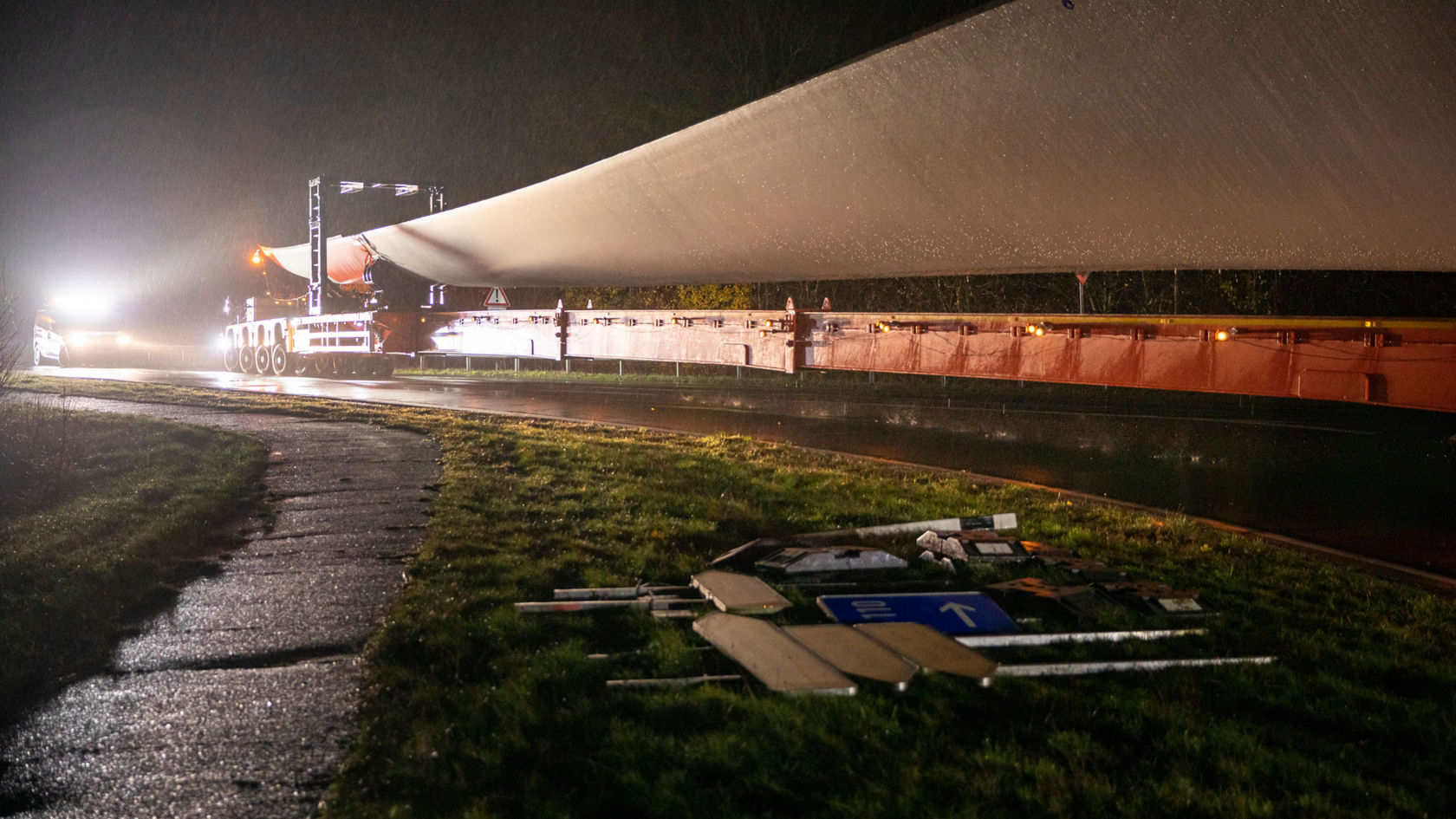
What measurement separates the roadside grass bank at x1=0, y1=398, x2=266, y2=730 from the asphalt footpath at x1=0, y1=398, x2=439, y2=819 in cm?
27

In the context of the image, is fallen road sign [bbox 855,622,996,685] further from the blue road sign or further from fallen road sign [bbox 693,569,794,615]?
fallen road sign [bbox 693,569,794,615]

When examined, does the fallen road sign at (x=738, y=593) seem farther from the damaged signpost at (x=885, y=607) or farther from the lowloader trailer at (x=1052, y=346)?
the lowloader trailer at (x=1052, y=346)

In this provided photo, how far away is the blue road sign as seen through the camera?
4.91m

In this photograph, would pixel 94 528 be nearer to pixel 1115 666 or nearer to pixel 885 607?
pixel 885 607

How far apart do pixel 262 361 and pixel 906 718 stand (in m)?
32.2

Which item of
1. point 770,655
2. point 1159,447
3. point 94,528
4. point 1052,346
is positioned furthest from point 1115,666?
point 1052,346

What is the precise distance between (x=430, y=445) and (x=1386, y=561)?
9802 millimetres

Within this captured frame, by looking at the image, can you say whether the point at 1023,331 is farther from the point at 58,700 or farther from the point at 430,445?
the point at 58,700

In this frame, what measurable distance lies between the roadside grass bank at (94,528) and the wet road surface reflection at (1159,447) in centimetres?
580

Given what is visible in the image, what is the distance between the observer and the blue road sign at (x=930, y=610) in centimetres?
491

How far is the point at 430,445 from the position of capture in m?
11.8

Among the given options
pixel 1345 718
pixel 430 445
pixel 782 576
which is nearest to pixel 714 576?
pixel 782 576

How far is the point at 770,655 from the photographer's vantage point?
4.28 meters

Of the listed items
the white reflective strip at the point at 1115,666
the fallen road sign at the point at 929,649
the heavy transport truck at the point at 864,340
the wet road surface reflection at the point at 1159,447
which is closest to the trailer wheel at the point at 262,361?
the heavy transport truck at the point at 864,340
